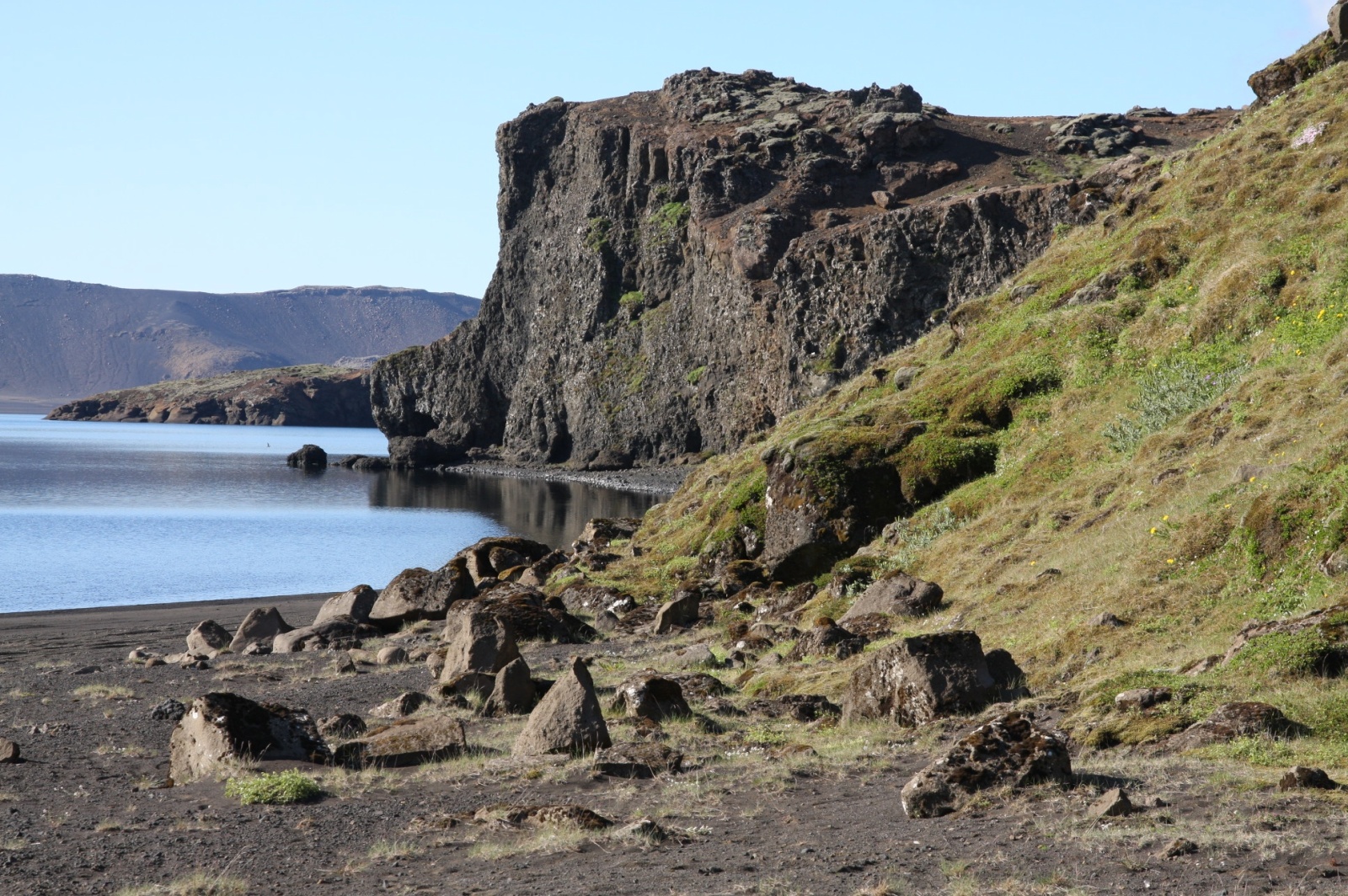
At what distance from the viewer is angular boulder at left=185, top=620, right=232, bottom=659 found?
91.1 ft

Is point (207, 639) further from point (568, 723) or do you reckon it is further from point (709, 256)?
point (709, 256)

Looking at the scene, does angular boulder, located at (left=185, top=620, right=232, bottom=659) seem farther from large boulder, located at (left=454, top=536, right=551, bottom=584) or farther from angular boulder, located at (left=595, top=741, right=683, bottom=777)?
angular boulder, located at (left=595, top=741, right=683, bottom=777)

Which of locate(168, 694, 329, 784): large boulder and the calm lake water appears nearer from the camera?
locate(168, 694, 329, 784): large boulder

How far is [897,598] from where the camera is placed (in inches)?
790

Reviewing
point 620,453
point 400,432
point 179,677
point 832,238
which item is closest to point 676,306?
point 620,453

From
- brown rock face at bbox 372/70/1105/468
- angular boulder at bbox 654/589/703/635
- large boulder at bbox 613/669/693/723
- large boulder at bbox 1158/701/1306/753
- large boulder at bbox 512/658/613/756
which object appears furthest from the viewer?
brown rock face at bbox 372/70/1105/468

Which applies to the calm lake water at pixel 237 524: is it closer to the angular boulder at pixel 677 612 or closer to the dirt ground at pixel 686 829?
the angular boulder at pixel 677 612

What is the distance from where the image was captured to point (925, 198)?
102 meters

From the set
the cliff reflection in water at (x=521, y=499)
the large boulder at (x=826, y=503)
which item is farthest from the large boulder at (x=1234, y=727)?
the cliff reflection in water at (x=521, y=499)

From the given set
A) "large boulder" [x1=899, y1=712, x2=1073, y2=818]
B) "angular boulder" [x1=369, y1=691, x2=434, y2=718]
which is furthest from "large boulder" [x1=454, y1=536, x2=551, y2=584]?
"large boulder" [x1=899, y1=712, x2=1073, y2=818]

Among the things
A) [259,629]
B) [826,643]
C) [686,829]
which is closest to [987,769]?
[686,829]

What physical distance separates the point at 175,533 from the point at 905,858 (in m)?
62.2

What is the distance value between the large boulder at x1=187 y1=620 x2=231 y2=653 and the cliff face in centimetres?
6530

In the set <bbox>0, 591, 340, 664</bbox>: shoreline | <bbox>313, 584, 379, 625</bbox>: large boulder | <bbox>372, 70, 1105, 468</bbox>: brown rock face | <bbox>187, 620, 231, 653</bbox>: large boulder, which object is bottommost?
<bbox>0, 591, 340, 664</bbox>: shoreline
